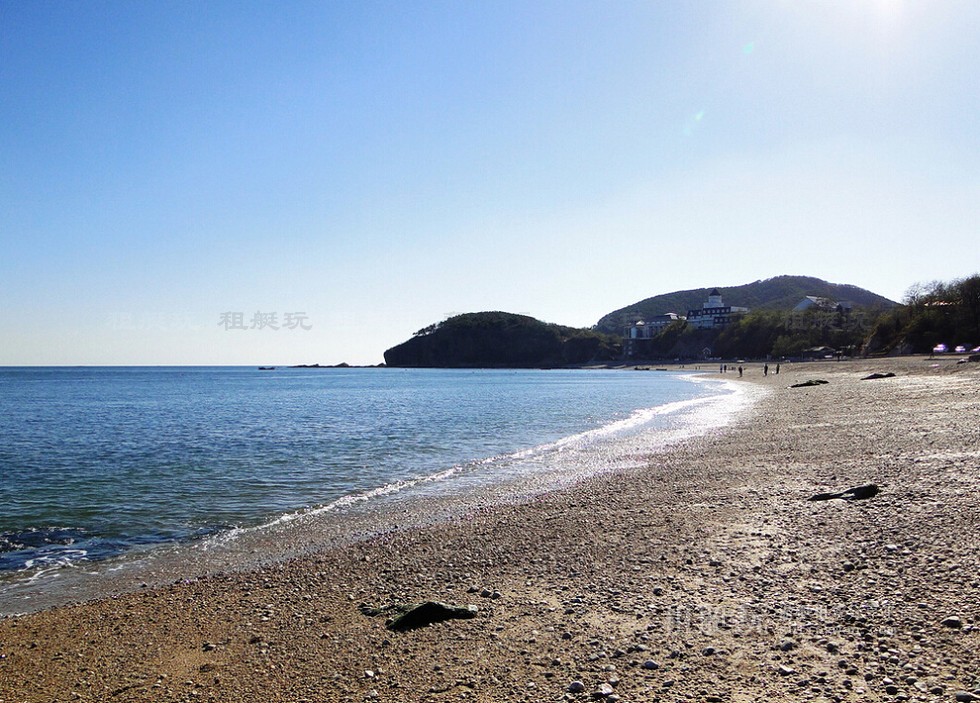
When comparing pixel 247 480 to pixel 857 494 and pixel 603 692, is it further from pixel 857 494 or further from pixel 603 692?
pixel 857 494

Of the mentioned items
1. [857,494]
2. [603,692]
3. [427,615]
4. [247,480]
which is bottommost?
[247,480]

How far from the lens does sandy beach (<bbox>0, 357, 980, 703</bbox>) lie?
559 cm

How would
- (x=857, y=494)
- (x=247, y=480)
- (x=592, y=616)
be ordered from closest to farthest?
(x=592, y=616), (x=857, y=494), (x=247, y=480)

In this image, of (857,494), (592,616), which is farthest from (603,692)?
(857,494)

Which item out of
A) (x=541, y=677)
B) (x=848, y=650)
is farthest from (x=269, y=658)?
(x=848, y=650)

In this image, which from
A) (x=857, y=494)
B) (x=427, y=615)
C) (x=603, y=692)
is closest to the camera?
(x=603, y=692)

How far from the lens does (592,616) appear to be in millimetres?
7168

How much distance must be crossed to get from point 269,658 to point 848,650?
6.14 metres

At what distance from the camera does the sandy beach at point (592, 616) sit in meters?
5.59

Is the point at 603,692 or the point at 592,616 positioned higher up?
the point at 603,692

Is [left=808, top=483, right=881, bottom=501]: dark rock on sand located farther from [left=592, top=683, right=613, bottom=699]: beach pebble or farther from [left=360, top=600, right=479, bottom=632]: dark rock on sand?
[left=592, top=683, right=613, bottom=699]: beach pebble

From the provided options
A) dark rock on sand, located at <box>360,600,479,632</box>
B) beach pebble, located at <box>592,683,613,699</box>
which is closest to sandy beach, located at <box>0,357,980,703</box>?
beach pebble, located at <box>592,683,613,699</box>

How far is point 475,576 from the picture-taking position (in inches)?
364

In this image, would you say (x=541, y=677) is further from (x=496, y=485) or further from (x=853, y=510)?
(x=496, y=485)
